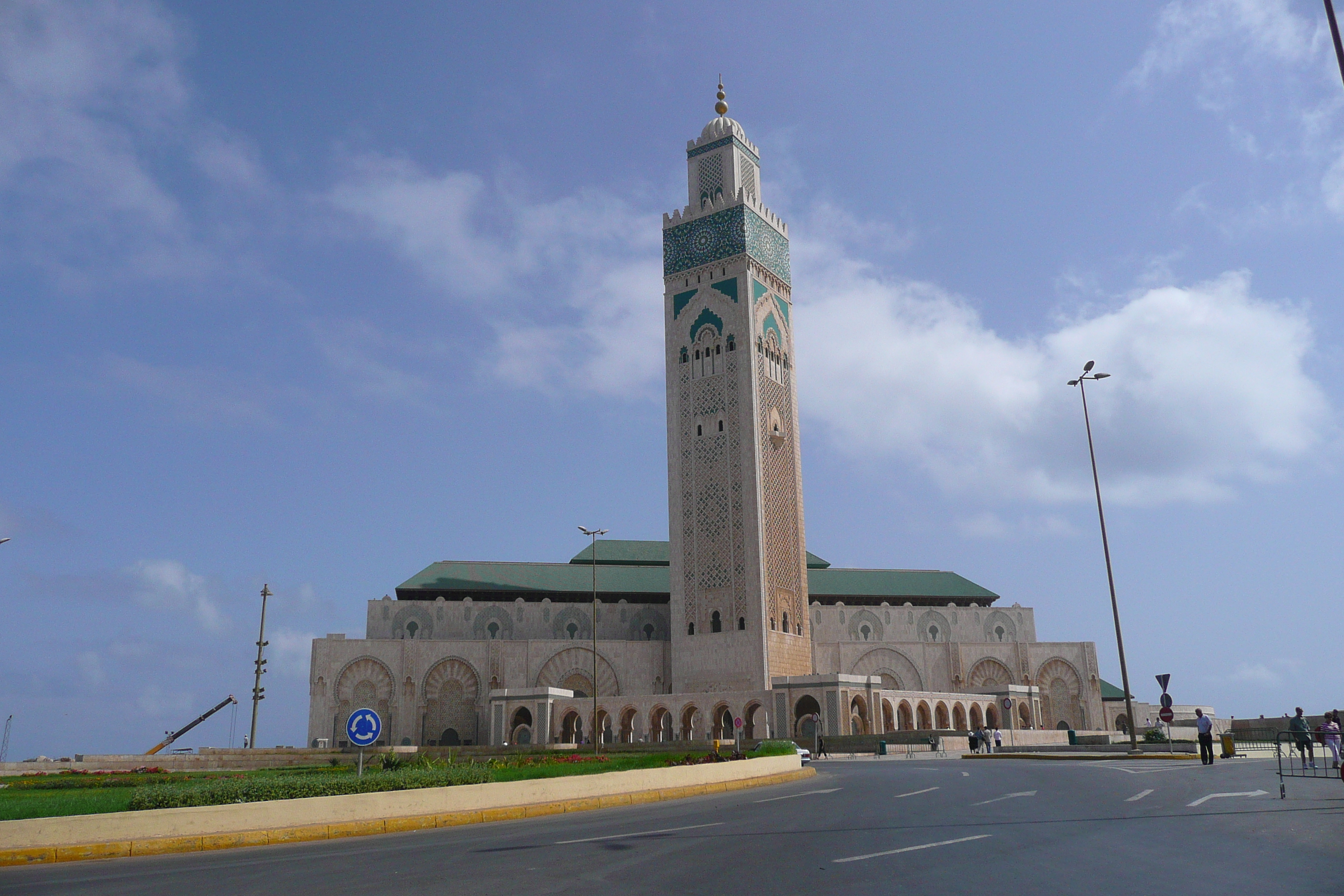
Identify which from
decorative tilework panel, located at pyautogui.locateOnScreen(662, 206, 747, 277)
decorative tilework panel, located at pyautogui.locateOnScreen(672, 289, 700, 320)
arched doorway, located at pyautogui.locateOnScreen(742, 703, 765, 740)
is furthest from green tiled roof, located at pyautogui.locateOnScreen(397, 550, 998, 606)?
decorative tilework panel, located at pyautogui.locateOnScreen(662, 206, 747, 277)

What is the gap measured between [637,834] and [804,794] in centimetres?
694

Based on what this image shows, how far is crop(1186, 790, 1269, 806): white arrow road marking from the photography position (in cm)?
1418

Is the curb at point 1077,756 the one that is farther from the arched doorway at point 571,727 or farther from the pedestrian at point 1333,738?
the arched doorway at point 571,727

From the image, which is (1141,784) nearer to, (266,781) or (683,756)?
(683,756)

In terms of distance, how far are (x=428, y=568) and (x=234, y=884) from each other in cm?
5969

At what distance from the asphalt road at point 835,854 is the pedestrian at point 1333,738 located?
1831 mm

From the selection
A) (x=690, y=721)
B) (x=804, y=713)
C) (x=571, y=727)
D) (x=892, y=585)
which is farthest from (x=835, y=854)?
(x=892, y=585)

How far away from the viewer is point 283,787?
1377 cm

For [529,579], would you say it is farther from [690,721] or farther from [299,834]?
[299,834]

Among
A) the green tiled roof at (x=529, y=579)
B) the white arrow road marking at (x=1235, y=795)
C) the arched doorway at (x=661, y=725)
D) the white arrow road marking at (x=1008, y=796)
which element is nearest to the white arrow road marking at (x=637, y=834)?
the white arrow road marking at (x=1008, y=796)

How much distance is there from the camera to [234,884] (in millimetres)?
8922

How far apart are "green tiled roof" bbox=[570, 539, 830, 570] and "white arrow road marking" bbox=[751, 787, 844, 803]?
5222cm

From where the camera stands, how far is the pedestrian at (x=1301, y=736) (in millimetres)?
18312

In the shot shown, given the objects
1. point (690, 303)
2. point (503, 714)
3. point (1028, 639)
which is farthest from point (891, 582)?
point (503, 714)
